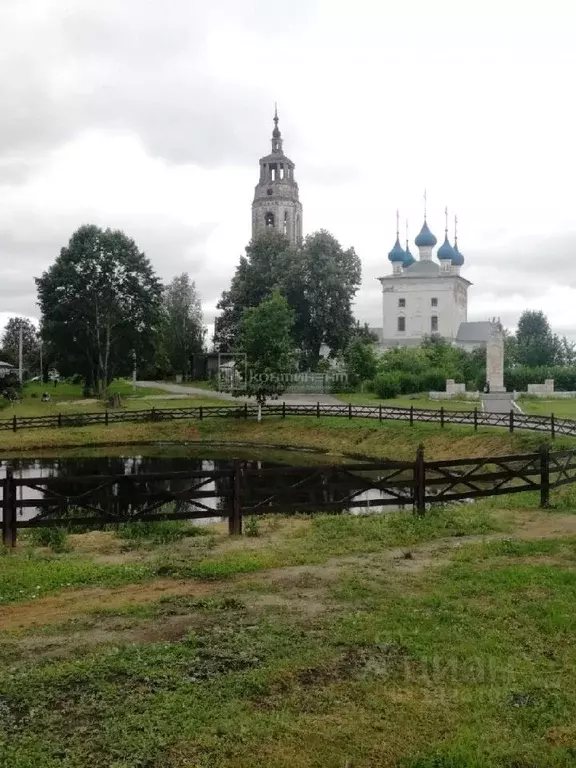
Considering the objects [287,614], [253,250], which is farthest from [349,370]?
[287,614]

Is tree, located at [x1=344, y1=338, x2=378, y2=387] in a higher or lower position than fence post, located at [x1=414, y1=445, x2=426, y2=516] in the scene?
higher

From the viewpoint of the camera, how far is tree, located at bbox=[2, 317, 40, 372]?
9475cm

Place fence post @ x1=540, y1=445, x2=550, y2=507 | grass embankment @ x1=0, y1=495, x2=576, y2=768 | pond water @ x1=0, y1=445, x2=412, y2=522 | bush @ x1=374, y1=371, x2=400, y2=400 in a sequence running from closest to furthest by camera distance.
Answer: grass embankment @ x1=0, y1=495, x2=576, y2=768
fence post @ x1=540, y1=445, x2=550, y2=507
pond water @ x1=0, y1=445, x2=412, y2=522
bush @ x1=374, y1=371, x2=400, y2=400

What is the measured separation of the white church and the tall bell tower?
17893 mm

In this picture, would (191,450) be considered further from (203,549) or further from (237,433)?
(203,549)

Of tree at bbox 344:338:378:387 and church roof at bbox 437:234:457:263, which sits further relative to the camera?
church roof at bbox 437:234:457:263

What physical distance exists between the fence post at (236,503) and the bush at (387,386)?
38.9m

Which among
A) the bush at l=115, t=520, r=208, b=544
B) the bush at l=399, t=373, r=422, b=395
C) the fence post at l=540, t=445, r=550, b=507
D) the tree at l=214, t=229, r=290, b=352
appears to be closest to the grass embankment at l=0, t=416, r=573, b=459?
the fence post at l=540, t=445, r=550, b=507

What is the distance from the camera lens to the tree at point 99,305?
53.6 m

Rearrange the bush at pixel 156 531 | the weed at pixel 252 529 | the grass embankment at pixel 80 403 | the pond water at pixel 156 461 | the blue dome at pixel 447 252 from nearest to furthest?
1. the bush at pixel 156 531
2. the weed at pixel 252 529
3. the pond water at pixel 156 461
4. the grass embankment at pixel 80 403
5. the blue dome at pixel 447 252

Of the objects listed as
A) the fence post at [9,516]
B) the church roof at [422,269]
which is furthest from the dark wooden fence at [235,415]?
the church roof at [422,269]

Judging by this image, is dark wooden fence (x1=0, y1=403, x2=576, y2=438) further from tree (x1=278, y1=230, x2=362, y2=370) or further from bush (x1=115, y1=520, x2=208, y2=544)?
bush (x1=115, y1=520, x2=208, y2=544)

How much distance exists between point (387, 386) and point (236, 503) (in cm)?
3946

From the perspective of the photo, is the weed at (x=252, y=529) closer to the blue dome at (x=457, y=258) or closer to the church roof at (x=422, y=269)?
the church roof at (x=422, y=269)
